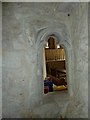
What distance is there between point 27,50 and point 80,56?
89 cm

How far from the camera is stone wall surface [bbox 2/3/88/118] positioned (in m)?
2.73

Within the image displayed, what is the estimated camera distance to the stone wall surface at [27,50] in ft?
8.95

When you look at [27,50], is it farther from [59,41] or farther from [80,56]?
[80,56]

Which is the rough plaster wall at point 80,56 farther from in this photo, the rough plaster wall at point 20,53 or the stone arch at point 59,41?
the rough plaster wall at point 20,53

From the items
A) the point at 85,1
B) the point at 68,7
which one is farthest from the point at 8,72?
the point at 85,1

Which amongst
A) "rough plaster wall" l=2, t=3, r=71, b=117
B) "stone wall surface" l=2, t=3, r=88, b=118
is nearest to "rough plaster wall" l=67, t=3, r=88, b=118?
"stone wall surface" l=2, t=3, r=88, b=118

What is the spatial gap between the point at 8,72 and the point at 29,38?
0.66 metres

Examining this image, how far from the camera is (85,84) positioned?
2746 millimetres

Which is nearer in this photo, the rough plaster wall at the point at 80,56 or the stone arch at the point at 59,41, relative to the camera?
the rough plaster wall at the point at 80,56

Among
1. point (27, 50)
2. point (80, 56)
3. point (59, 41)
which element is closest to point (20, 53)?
point (27, 50)

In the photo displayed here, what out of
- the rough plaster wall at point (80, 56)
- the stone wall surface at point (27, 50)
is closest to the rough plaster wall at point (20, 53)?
the stone wall surface at point (27, 50)

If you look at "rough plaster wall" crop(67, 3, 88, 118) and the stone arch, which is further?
the stone arch

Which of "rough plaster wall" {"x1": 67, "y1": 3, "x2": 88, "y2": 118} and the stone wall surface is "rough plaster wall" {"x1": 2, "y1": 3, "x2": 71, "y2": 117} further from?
"rough plaster wall" {"x1": 67, "y1": 3, "x2": 88, "y2": 118}

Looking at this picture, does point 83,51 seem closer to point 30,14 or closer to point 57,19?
point 57,19
